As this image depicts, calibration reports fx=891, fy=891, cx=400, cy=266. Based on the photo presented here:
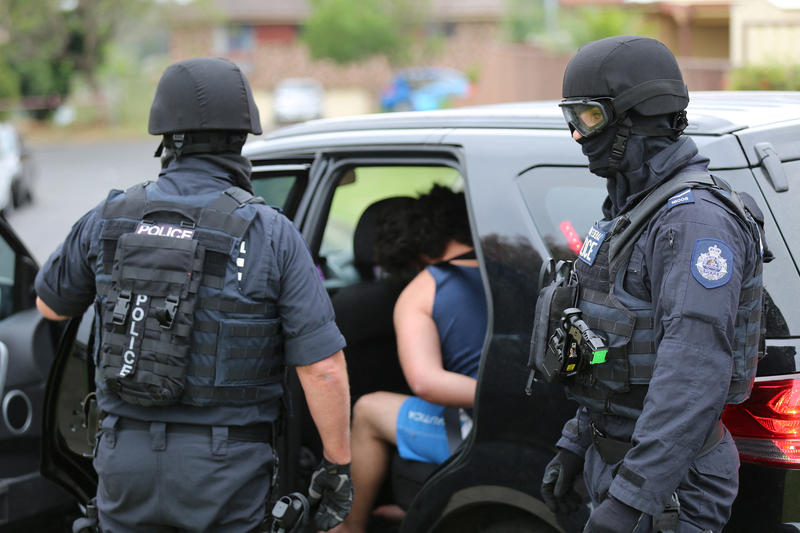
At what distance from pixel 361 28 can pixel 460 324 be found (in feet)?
144

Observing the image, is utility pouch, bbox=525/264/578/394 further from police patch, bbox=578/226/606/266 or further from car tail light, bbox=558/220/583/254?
car tail light, bbox=558/220/583/254

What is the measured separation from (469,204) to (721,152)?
75 centimetres

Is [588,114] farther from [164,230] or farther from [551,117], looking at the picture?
[164,230]

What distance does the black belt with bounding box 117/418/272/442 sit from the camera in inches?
99.0

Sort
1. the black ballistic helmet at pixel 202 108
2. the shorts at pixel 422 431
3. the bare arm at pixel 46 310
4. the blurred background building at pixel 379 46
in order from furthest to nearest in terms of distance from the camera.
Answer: the blurred background building at pixel 379 46 < the shorts at pixel 422 431 < the bare arm at pixel 46 310 < the black ballistic helmet at pixel 202 108

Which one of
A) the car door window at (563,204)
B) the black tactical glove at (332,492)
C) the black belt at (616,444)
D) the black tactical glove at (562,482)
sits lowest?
the black tactical glove at (332,492)

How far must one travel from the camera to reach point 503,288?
2.54 metres

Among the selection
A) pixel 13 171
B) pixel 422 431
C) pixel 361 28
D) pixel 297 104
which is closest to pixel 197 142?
pixel 422 431

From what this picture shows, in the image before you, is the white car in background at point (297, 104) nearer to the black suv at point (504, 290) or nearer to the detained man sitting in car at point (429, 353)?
the detained man sitting in car at point (429, 353)

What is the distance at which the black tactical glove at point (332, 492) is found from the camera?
8.77 ft

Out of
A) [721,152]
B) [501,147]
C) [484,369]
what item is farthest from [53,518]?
[721,152]

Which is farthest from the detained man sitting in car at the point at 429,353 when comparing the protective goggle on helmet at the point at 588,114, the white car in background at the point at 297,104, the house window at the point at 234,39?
the house window at the point at 234,39

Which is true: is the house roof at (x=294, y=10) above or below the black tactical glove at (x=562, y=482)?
above

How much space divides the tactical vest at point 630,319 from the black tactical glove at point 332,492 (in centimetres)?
85
